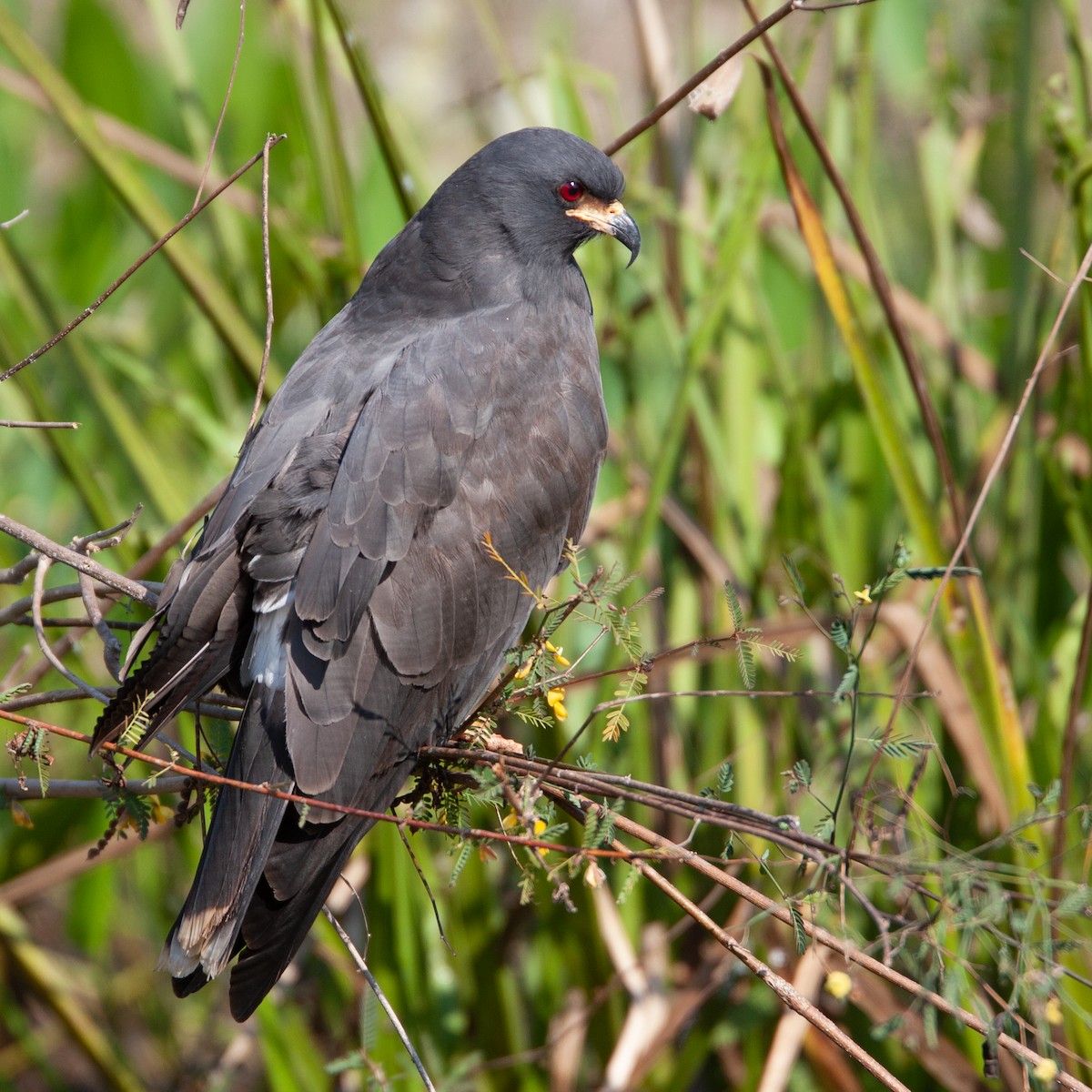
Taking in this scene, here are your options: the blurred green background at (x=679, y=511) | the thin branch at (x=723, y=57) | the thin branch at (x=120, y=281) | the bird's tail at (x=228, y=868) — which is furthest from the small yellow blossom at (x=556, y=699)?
the thin branch at (x=723, y=57)

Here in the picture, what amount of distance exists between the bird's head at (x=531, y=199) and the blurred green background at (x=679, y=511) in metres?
0.16

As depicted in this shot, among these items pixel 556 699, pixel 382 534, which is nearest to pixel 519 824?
pixel 556 699

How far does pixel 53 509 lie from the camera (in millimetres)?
4152

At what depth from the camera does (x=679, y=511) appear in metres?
3.16

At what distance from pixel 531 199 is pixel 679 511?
0.93 meters

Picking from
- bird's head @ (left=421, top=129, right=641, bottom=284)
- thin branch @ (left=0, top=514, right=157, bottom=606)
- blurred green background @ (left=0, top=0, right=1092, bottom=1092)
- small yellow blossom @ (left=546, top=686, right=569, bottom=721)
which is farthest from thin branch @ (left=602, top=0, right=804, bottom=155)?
thin branch @ (left=0, top=514, right=157, bottom=606)

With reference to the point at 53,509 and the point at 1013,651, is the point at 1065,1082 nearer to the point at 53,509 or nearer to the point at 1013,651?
the point at 1013,651

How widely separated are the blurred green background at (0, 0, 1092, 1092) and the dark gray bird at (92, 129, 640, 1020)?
0.28 metres

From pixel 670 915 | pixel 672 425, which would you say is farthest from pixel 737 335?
pixel 670 915

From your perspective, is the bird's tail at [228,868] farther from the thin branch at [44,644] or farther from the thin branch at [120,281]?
the thin branch at [120,281]

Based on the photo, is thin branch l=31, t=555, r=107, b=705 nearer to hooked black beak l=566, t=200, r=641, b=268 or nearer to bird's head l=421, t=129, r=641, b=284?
bird's head l=421, t=129, r=641, b=284

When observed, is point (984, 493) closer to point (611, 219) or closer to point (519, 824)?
point (519, 824)

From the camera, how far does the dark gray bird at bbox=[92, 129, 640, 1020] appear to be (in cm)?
191

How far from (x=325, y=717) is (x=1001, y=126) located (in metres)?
3.47
